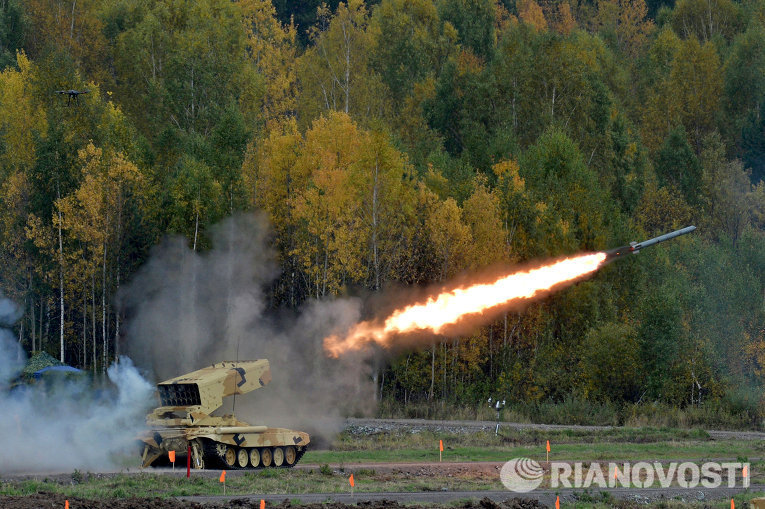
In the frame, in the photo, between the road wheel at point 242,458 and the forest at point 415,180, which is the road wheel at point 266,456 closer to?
the road wheel at point 242,458

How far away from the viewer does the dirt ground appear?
3023cm

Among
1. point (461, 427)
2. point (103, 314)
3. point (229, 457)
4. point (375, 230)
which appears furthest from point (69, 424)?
point (375, 230)

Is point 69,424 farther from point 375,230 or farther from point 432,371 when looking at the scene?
point 375,230

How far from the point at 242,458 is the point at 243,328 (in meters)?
10.5

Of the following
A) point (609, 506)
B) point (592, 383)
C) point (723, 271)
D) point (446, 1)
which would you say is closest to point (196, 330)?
point (592, 383)

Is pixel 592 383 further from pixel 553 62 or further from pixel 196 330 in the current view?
pixel 553 62

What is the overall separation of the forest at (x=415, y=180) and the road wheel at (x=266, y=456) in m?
22.5

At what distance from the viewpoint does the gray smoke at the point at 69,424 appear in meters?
40.7

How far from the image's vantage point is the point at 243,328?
50000 mm

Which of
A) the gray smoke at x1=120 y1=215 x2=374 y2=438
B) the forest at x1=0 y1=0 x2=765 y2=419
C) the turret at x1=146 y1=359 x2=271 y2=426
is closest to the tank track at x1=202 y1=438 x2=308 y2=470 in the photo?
the turret at x1=146 y1=359 x2=271 y2=426

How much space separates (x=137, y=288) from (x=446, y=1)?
159 ft

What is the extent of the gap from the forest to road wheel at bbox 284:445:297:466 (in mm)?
21847

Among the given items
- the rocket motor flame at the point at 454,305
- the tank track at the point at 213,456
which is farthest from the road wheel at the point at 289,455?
the rocket motor flame at the point at 454,305

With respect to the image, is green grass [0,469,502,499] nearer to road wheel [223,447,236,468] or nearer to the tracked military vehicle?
road wheel [223,447,236,468]
